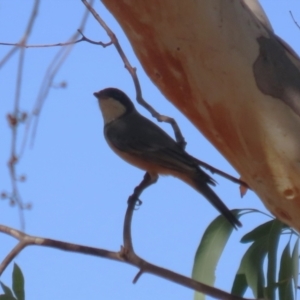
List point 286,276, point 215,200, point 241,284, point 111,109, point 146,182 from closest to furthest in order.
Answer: point 286,276 < point 241,284 < point 215,200 < point 146,182 < point 111,109

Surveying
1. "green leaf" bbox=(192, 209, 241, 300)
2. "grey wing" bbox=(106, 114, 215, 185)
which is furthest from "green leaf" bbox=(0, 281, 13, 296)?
"grey wing" bbox=(106, 114, 215, 185)

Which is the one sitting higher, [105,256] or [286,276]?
[105,256]

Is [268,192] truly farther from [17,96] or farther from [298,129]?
[17,96]

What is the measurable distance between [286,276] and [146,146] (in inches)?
41.7

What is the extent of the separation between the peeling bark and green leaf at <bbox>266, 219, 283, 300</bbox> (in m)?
0.36

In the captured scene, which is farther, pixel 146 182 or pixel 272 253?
pixel 146 182

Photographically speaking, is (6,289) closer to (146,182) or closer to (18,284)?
(18,284)

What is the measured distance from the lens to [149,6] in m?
1.51

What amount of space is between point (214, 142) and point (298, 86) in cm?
26

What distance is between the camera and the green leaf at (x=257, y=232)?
1.97 metres

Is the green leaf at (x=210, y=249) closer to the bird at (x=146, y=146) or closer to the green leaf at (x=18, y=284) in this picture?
the bird at (x=146, y=146)

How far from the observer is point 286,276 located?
6.06 feet

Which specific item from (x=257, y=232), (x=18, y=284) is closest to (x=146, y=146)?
(x=257, y=232)

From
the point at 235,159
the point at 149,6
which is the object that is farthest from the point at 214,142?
the point at 149,6
